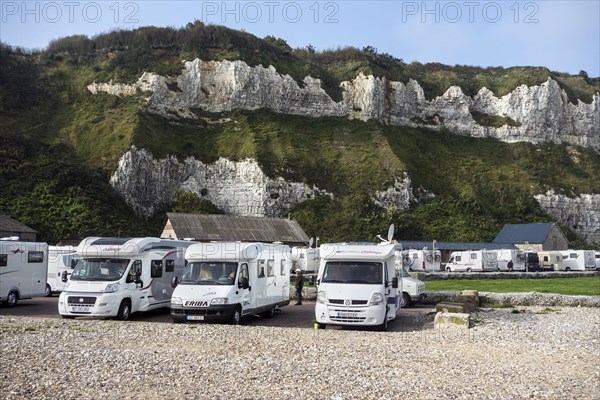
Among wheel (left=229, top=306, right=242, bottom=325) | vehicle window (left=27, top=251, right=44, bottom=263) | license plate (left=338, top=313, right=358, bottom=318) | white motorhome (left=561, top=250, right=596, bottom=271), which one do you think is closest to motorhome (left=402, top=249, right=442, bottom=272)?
white motorhome (left=561, top=250, right=596, bottom=271)

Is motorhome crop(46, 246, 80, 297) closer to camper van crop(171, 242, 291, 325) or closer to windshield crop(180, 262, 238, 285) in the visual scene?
camper van crop(171, 242, 291, 325)

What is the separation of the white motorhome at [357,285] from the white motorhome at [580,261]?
4313 cm

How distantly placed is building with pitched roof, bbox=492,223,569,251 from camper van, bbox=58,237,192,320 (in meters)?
57.6

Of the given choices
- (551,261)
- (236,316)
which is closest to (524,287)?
(236,316)

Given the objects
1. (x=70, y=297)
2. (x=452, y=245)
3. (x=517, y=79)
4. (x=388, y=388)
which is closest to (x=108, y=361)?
(x=388, y=388)

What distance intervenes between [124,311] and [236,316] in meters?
4.12

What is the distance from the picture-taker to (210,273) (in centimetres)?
2014

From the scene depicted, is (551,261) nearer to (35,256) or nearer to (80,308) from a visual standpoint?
(35,256)

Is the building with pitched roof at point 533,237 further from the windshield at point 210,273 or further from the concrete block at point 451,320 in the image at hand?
the windshield at point 210,273

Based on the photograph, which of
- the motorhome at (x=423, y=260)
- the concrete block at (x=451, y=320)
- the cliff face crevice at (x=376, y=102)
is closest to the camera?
the concrete block at (x=451, y=320)

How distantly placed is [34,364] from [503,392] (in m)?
8.64

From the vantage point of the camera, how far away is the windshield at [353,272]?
19.1 metres

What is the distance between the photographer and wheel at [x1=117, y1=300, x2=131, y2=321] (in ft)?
67.1

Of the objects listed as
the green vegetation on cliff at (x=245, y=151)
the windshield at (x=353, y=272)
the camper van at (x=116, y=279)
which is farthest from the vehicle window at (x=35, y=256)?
the green vegetation on cliff at (x=245, y=151)
